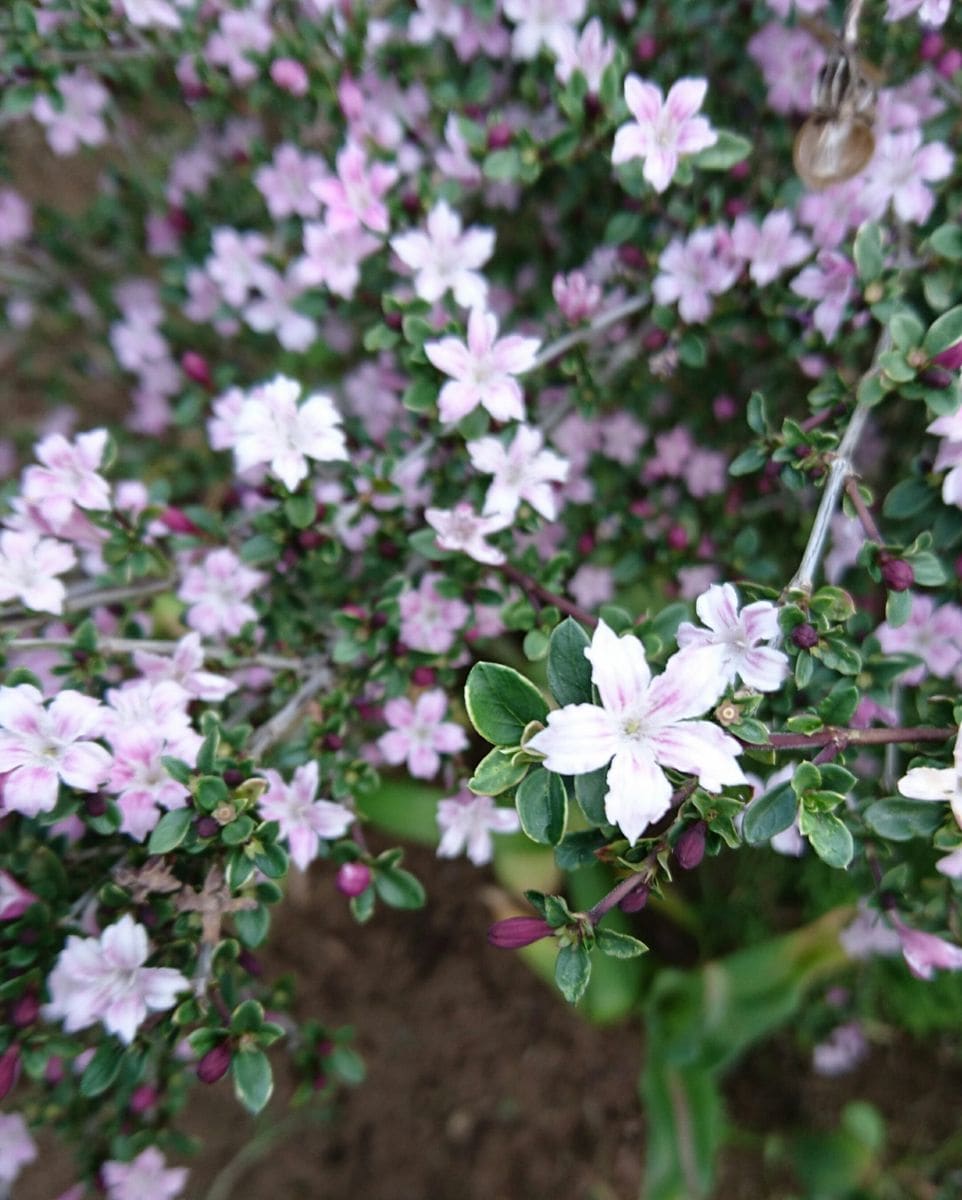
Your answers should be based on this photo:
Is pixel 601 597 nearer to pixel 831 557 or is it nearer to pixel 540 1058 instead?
pixel 831 557

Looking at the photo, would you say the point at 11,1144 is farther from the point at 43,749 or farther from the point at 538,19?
the point at 538,19

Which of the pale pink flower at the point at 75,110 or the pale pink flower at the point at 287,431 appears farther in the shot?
the pale pink flower at the point at 75,110

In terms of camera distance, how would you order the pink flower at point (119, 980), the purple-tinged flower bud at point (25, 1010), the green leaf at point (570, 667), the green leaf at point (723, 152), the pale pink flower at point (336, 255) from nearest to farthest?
the green leaf at point (570, 667) < the pink flower at point (119, 980) < the purple-tinged flower bud at point (25, 1010) < the green leaf at point (723, 152) < the pale pink flower at point (336, 255)

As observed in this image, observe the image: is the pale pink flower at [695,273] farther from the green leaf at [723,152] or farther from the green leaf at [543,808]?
the green leaf at [543,808]

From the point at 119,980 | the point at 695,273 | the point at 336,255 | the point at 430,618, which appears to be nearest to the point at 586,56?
the point at 695,273

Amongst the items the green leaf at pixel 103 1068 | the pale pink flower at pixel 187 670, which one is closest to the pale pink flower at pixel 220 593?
the pale pink flower at pixel 187 670

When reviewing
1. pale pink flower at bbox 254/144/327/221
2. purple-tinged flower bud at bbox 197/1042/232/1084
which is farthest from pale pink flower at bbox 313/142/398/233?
purple-tinged flower bud at bbox 197/1042/232/1084

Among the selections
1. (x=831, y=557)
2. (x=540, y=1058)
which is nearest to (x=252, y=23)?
(x=831, y=557)
